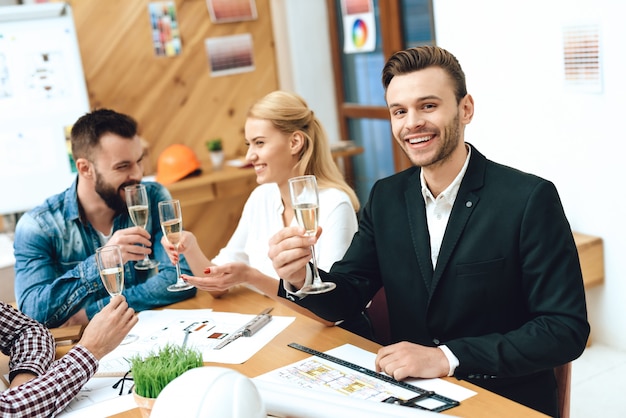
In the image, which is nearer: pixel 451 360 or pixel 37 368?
pixel 451 360

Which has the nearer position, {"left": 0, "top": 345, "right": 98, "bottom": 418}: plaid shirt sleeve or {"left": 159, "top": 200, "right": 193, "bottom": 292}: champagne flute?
{"left": 0, "top": 345, "right": 98, "bottom": 418}: plaid shirt sleeve

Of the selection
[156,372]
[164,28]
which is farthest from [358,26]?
[156,372]

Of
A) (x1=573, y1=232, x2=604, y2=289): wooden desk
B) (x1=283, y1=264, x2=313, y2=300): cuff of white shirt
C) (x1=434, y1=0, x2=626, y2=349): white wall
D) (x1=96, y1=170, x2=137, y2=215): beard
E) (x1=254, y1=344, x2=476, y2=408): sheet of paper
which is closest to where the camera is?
(x1=254, y1=344, x2=476, y2=408): sheet of paper

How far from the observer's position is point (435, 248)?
2041 mm

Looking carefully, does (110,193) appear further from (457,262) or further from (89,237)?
(457,262)

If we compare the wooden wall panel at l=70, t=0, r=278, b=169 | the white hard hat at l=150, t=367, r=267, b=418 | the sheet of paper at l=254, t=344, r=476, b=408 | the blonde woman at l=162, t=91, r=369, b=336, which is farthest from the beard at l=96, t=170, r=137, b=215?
the wooden wall panel at l=70, t=0, r=278, b=169

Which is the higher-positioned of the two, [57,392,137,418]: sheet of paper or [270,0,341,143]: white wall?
[270,0,341,143]: white wall

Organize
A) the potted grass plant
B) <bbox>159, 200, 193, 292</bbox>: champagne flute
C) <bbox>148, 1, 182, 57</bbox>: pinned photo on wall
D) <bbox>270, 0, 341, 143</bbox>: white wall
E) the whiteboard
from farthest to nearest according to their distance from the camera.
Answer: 1. <bbox>270, 0, 341, 143</bbox>: white wall
2. <bbox>148, 1, 182, 57</bbox>: pinned photo on wall
3. the whiteboard
4. <bbox>159, 200, 193, 292</bbox>: champagne flute
5. the potted grass plant

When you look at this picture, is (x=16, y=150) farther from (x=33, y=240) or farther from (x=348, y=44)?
(x=348, y=44)

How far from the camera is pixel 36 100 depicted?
4367mm

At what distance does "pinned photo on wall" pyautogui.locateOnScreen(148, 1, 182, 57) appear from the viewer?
504cm

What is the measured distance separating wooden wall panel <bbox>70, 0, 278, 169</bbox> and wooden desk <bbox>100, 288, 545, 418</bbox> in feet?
8.98

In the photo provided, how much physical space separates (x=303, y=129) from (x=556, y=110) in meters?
1.42

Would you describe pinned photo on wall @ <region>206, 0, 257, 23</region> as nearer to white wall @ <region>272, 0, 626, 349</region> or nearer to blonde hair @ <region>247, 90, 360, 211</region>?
white wall @ <region>272, 0, 626, 349</region>
